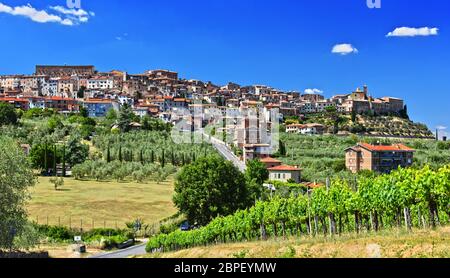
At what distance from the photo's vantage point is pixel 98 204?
3938 cm

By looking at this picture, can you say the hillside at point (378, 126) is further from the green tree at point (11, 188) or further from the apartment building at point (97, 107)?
the green tree at point (11, 188)

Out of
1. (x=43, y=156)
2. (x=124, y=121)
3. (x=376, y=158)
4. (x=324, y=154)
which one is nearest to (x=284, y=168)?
(x=376, y=158)

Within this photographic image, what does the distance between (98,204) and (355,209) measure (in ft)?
81.0

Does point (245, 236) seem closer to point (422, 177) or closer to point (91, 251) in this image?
point (91, 251)

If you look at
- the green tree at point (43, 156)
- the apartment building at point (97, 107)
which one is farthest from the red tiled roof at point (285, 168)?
the apartment building at point (97, 107)

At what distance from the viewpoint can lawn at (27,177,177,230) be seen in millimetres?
34562

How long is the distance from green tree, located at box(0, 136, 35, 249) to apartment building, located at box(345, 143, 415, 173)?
5079 cm

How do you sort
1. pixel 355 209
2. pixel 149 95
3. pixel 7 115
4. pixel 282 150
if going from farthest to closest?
pixel 149 95, pixel 7 115, pixel 282 150, pixel 355 209

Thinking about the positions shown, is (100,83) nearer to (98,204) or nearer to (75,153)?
(75,153)

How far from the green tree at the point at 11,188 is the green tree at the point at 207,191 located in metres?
15.3

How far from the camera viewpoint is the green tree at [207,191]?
33281mm

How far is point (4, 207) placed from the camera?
58.9 feet
